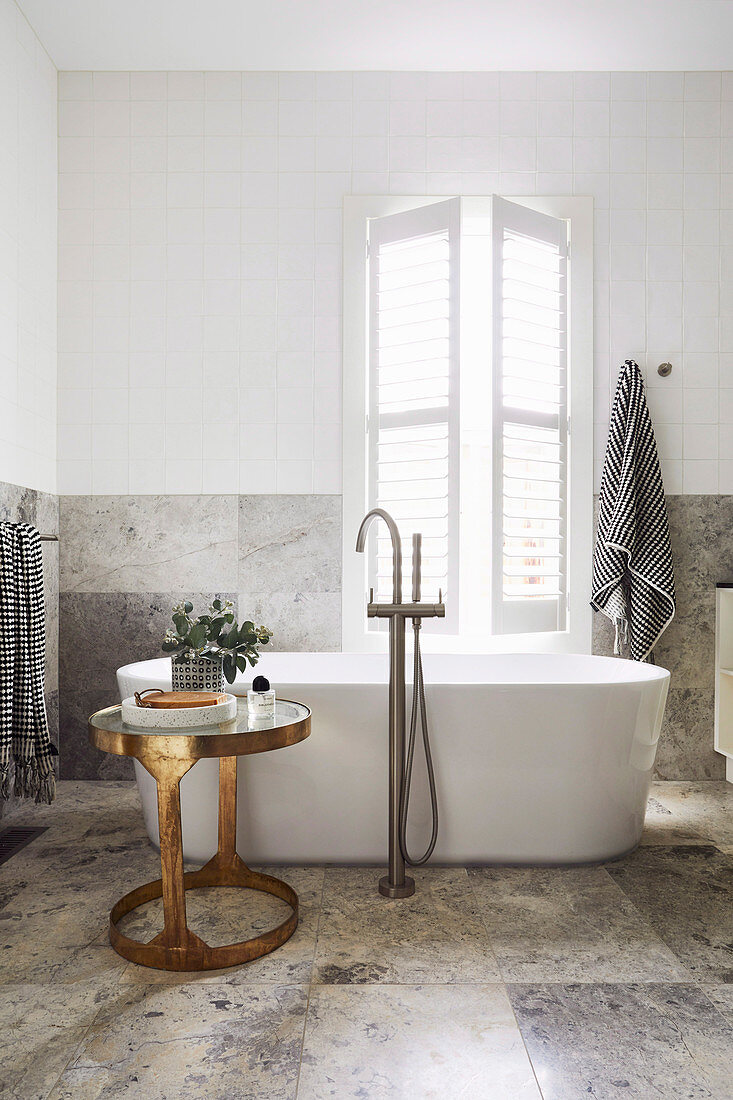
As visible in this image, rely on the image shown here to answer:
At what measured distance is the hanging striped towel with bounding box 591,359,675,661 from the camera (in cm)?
317

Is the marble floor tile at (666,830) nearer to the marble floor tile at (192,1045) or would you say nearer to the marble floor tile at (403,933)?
the marble floor tile at (403,933)

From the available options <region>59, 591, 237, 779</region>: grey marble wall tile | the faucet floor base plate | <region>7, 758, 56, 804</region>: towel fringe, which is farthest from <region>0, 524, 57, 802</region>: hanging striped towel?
the faucet floor base plate

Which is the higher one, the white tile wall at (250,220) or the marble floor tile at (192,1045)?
the white tile wall at (250,220)

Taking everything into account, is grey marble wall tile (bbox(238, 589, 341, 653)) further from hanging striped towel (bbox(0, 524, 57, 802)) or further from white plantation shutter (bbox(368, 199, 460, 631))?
hanging striped towel (bbox(0, 524, 57, 802))

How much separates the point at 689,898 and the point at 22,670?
2.14m

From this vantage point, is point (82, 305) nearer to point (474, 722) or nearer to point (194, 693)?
point (194, 693)

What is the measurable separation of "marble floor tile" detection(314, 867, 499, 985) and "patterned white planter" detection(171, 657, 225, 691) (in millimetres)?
678

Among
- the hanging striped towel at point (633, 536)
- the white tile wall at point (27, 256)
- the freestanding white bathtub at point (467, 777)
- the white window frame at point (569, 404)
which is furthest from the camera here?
the white window frame at point (569, 404)

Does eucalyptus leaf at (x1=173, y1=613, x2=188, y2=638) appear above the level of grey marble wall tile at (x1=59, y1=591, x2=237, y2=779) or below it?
above

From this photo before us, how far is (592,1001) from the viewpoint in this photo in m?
1.66

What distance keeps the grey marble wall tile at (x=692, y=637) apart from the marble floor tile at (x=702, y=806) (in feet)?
0.37

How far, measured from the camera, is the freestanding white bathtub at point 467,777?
230cm

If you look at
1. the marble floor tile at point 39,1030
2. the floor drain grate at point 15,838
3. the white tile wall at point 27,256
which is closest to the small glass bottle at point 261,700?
the marble floor tile at point 39,1030

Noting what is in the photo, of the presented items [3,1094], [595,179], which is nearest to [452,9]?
[595,179]
